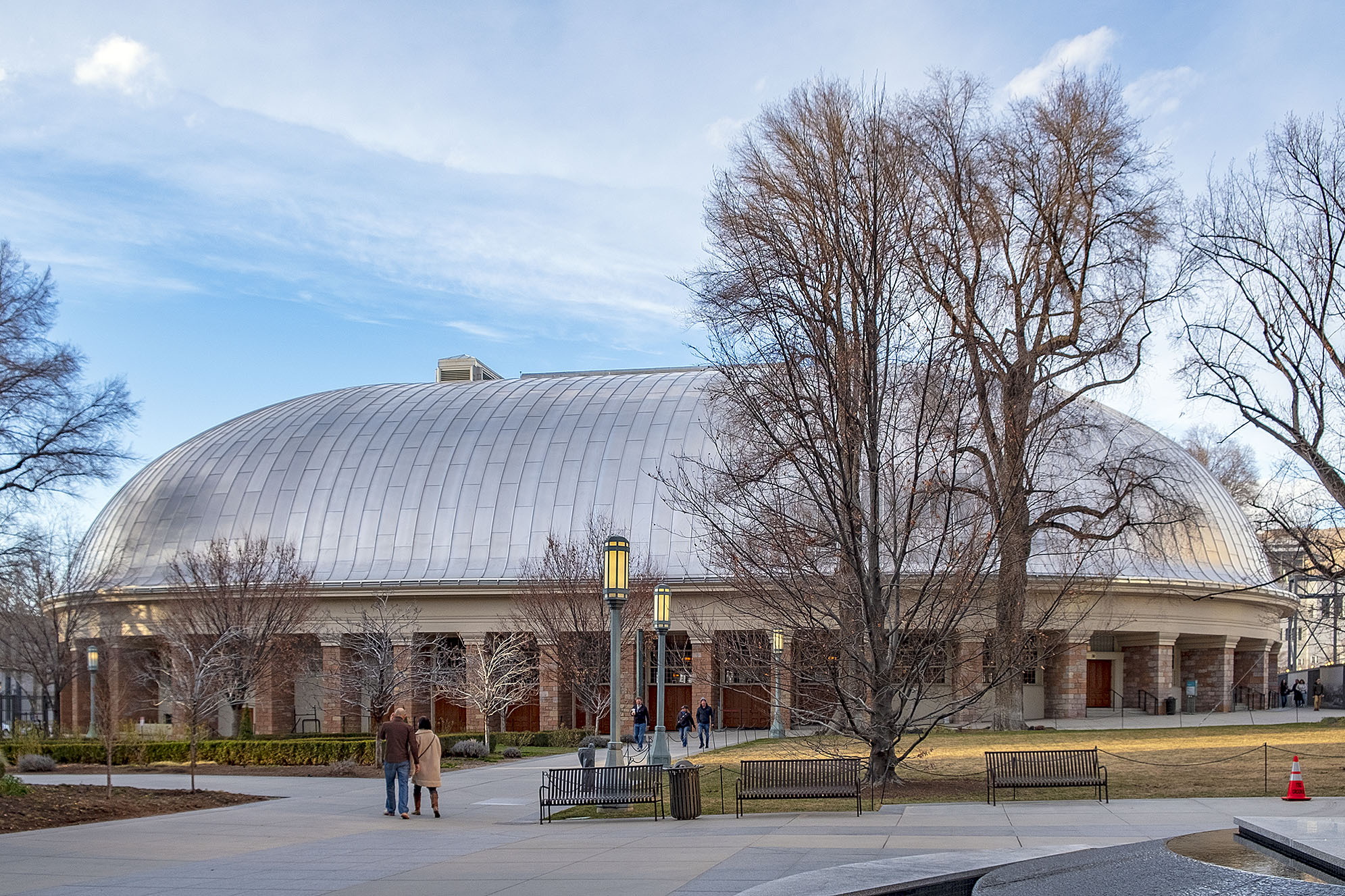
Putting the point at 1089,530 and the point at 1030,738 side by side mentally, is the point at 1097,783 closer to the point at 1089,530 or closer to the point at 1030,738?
the point at 1030,738

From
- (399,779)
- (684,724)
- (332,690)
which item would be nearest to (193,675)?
(332,690)

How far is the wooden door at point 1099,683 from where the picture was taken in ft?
163

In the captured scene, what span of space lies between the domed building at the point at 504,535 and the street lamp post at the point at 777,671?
3576mm

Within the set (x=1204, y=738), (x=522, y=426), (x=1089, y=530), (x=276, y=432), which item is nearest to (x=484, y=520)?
(x=522, y=426)

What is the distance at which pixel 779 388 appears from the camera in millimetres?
19828

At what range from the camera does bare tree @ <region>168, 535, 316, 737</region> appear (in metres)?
37.0

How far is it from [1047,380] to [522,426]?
1000 inches

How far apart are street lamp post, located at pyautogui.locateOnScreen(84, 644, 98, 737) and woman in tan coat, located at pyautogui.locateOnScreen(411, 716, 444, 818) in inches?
889

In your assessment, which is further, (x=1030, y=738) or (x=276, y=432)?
(x=276, y=432)

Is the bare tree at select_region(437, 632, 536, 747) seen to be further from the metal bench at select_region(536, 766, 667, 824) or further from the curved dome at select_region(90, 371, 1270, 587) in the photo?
the metal bench at select_region(536, 766, 667, 824)

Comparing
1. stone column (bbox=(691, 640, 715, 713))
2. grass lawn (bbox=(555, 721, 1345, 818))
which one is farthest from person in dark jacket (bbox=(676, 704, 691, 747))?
stone column (bbox=(691, 640, 715, 713))

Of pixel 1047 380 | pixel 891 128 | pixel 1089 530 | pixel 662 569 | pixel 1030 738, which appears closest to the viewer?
pixel 891 128

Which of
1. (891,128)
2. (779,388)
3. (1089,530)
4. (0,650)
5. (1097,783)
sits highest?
(891,128)

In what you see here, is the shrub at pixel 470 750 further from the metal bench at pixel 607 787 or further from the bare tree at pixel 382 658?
the metal bench at pixel 607 787
